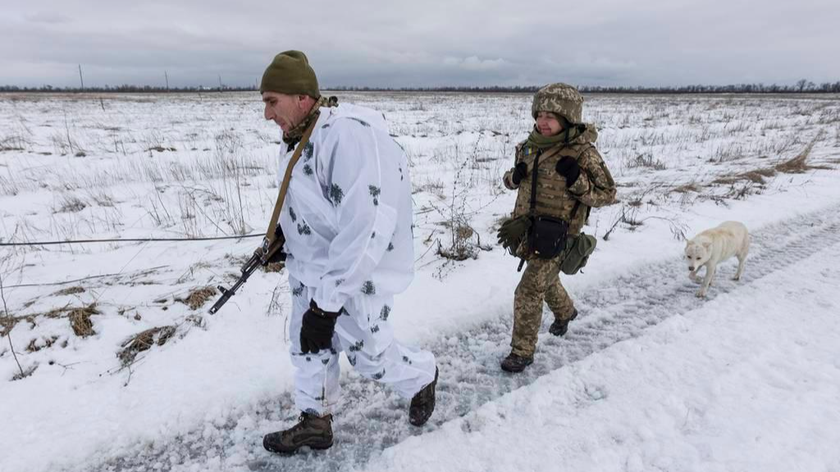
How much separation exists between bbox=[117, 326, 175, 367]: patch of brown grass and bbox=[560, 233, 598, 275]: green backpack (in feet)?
9.78

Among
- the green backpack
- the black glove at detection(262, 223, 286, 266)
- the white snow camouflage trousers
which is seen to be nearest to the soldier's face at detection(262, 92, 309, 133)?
the black glove at detection(262, 223, 286, 266)

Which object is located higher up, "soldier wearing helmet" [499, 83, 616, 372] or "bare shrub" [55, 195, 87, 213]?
"soldier wearing helmet" [499, 83, 616, 372]

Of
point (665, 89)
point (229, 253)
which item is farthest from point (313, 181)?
point (665, 89)

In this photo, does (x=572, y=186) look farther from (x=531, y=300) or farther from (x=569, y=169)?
(x=531, y=300)

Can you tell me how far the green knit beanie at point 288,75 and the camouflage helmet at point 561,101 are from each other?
4.37 feet

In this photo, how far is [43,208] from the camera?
6.28 m

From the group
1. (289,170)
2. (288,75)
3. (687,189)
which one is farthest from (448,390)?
(687,189)

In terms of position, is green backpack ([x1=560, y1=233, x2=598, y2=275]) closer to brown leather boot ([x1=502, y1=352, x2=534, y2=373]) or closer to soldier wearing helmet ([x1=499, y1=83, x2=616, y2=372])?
soldier wearing helmet ([x1=499, y1=83, x2=616, y2=372])

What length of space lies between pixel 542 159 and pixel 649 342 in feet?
5.47

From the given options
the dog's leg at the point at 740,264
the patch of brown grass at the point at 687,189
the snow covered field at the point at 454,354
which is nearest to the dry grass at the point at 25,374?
the snow covered field at the point at 454,354

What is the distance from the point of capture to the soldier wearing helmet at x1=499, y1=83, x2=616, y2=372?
2.50 meters

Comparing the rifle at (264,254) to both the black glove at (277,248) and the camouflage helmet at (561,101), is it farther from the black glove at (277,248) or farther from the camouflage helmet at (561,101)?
the camouflage helmet at (561,101)

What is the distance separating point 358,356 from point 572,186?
1.58 m

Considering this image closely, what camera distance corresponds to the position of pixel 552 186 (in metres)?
2.68
